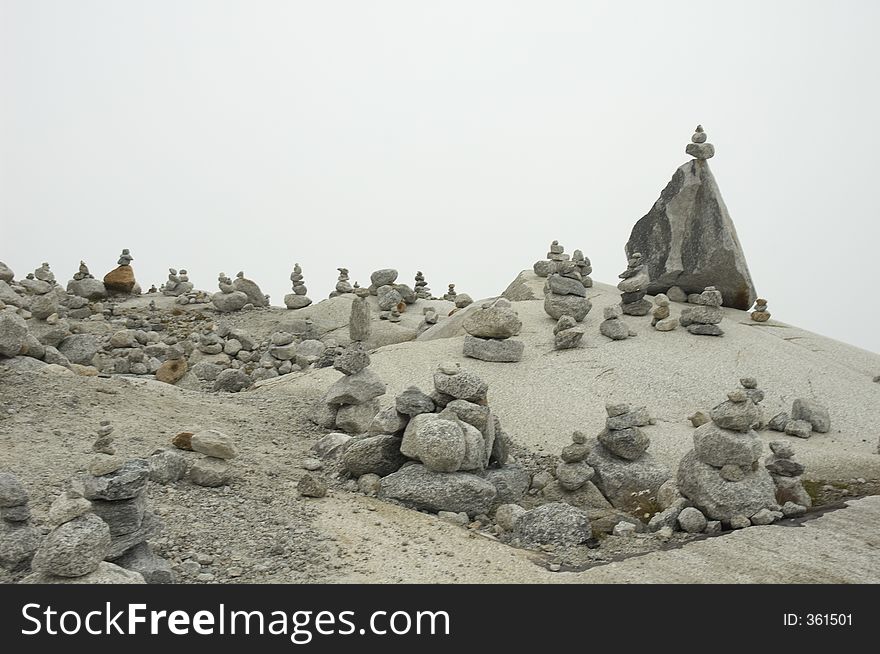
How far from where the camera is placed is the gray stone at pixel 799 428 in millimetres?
12898

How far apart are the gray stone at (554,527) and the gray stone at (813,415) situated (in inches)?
247

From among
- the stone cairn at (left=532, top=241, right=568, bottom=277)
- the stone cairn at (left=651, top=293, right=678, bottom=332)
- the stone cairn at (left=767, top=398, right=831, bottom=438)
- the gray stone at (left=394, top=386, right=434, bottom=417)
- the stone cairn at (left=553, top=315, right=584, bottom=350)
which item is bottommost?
the stone cairn at (left=767, top=398, right=831, bottom=438)

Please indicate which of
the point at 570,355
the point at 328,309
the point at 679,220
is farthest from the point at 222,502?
the point at 328,309

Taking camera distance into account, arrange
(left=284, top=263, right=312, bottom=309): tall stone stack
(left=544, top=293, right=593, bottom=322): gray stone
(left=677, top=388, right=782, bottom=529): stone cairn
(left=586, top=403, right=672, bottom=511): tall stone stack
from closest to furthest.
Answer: (left=677, top=388, right=782, bottom=529): stone cairn
(left=586, top=403, right=672, bottom=511): tall stone stack
(left=544, top=293, right=593, bottom=322): gray stone
(left=284, top=263, right=312, bottom=309): tall stone stack

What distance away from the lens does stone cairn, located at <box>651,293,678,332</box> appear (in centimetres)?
1692

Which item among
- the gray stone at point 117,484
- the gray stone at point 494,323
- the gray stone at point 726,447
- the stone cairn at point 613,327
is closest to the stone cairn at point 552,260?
the stone cairn at point 613,327

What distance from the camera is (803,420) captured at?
13219 millimetres

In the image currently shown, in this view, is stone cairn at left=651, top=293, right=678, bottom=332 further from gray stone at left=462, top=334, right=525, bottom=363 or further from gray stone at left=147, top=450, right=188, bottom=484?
gray stone at left=147, top=450, right=188, bottom=484

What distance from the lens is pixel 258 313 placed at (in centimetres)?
2534

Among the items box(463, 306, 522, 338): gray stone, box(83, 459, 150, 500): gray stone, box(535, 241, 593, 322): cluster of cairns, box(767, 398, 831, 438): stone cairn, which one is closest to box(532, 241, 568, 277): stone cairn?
box(535, 241, 593, 322): cluster of cairns

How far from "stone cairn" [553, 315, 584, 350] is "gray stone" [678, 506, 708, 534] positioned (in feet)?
22.6

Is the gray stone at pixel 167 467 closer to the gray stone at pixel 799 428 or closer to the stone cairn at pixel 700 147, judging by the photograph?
the gray stone at pixel 799 428

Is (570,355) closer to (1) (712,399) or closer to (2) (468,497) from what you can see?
(1) (712,399)

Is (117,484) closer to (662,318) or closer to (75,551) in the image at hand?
(75,551)
